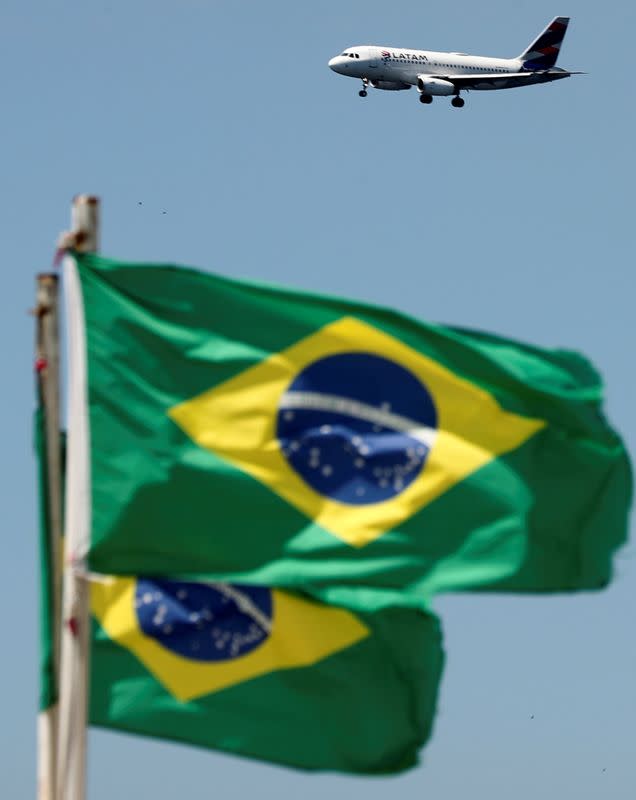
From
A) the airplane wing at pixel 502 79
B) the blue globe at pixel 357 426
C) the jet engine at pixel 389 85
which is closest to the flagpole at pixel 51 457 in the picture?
the blue globe at pixel 357 426

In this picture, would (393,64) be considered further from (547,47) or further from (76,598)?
(76,598)

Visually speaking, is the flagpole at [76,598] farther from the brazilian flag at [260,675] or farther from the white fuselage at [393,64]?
the white fuselage at [393,64]

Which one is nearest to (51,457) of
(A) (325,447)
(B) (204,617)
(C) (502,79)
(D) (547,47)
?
(B) (204,617)

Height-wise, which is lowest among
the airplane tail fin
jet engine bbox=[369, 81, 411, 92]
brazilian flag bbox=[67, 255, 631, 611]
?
jet engine bbox=[369, 81, 411, 92]

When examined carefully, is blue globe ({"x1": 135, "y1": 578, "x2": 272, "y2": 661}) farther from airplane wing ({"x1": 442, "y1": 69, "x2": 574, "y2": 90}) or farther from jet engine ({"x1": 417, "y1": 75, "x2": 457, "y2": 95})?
airplane wing ({"x1": 442, "y1": 69, "x2": 574, "y2": 90})

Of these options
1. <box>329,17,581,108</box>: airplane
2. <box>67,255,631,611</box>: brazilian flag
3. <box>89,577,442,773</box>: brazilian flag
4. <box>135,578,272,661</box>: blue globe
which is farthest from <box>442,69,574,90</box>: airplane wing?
<box>135,578,272,661</box>: blue globe

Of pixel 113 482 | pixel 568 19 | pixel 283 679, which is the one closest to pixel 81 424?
pixel 113 482
